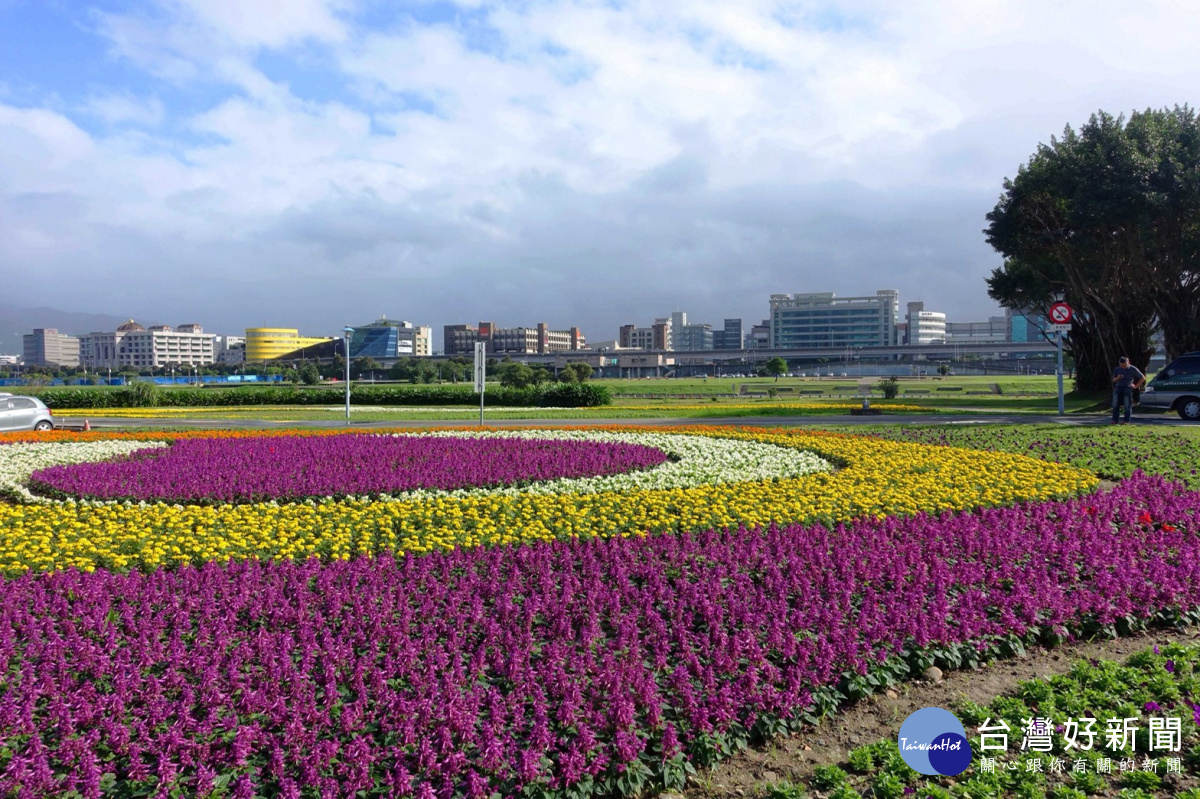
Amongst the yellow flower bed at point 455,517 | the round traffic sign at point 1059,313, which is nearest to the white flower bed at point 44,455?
the yellow flower bed at point 455,517

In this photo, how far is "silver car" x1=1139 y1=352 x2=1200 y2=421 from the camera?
21.8m

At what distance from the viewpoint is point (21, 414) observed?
20719 mm

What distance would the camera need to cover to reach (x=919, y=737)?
419cm

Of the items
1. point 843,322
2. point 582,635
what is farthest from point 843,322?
point 582,635

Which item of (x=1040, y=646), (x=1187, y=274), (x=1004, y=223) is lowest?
(x=1040, y=646)

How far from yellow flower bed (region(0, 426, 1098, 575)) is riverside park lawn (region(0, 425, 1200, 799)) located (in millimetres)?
56

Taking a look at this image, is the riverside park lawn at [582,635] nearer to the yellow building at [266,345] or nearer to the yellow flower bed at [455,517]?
the yellow flower bed at [455,517]

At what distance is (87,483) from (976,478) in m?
12.7

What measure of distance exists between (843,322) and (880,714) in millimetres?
172193

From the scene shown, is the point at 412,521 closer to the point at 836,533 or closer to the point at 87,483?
the point at 836,533

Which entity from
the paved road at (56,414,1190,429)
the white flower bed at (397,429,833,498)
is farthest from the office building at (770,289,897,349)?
the white flower bed at (397,429,833,498)

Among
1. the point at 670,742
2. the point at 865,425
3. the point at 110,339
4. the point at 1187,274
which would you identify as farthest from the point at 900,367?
the point at 110,339

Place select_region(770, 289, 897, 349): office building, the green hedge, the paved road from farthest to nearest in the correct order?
select_region(770, 289, 897, 349): office building, the green hedge, the paved road

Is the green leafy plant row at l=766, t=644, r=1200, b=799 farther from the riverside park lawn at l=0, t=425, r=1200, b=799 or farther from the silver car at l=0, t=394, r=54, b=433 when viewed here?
the silver car at l=0, t=394, r=54, b=433
